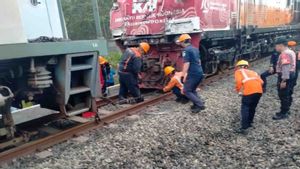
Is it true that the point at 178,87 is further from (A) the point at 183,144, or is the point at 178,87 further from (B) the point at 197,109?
(A) the point at 183,144

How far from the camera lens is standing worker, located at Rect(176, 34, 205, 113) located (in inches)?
253

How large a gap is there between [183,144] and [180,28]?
404 centimetres

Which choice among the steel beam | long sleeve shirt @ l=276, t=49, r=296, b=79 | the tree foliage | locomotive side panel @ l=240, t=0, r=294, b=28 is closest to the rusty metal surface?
the steel beam

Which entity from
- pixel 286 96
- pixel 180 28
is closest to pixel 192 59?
pixel 180 28

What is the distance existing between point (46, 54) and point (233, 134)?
311 centimetres

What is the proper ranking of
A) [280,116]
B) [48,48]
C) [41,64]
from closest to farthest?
[48,48] < [41,64] < [280,116]

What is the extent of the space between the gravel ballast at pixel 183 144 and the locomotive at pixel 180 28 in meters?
2.43

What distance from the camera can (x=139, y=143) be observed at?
475 cm

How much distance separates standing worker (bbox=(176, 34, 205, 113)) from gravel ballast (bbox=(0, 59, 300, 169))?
0.75 feet

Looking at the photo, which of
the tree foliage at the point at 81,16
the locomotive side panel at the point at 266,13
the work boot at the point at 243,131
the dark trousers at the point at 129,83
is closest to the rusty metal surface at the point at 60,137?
the dark trousers at the point at 129,83

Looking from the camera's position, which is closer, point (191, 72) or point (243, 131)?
point (243, 131)

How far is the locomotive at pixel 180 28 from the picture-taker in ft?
26.4

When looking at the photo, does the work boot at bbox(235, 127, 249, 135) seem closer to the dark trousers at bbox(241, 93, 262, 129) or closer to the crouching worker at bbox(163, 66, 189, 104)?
the dark trousers at bbox(241, 93, 262, 129)

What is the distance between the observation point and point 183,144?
4707 millimetres
